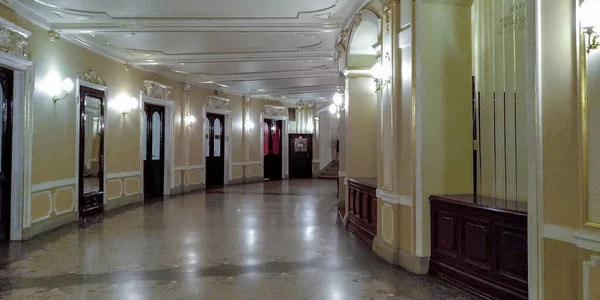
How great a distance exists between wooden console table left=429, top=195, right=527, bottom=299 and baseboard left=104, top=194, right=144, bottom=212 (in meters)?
7.10

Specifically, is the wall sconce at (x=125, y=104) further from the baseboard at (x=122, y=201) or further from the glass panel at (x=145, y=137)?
the baseboard at (x=122, y=201)

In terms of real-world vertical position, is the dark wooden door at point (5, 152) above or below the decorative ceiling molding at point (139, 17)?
below

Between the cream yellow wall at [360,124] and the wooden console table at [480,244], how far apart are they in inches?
107

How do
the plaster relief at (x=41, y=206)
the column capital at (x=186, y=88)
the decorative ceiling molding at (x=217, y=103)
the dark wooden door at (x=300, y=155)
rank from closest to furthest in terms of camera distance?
the plaster relief at (x=41, y=206)
the column capital at (x=186, y=88)
the decorative ceiling molding at (x=217, y=103)
the dark wooden door at (x=300, y=155)

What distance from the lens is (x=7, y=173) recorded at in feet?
19.7

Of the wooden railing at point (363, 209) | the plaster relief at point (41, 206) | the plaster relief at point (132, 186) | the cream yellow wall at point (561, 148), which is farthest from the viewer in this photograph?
the plaster relief at point (132, 186)

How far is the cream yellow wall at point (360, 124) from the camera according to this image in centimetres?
691

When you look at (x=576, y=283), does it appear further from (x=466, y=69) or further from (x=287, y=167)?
(x=287, y=167)

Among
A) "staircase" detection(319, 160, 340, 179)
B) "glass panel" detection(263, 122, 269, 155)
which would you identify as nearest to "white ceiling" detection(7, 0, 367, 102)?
"glass panel" detection(263, 122, 269, 155)

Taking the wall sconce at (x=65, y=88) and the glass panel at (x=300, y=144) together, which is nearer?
the wall sconce at (x=65, y=88)

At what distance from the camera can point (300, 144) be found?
18.0m

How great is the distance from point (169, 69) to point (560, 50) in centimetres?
956

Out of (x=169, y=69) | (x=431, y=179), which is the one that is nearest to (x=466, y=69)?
→ (x=431, y=179)

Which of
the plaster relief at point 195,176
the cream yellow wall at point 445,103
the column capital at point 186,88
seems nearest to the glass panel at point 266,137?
the plaster relief at point 195,176
